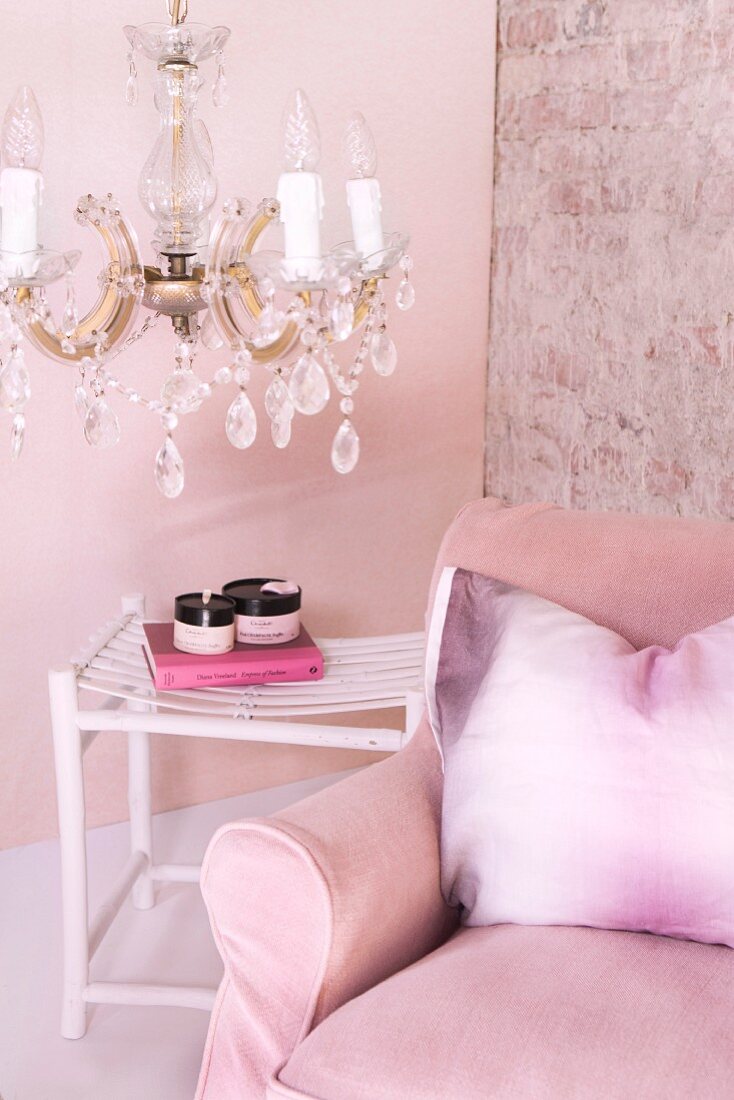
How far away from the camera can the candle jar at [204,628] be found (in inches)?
60.3

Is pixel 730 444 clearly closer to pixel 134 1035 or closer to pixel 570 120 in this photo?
pixel 570 120

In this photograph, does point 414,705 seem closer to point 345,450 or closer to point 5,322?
point 345,450

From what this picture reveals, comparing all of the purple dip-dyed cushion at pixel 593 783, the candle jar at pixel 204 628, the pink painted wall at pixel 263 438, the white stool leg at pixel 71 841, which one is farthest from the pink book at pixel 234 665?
the pink painted wall at pixel 263 438

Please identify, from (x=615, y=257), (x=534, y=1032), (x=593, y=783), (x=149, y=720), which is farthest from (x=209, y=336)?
(x=615, y=257)

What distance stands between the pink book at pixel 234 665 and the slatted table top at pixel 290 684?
0.02m

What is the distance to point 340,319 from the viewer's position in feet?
2.92

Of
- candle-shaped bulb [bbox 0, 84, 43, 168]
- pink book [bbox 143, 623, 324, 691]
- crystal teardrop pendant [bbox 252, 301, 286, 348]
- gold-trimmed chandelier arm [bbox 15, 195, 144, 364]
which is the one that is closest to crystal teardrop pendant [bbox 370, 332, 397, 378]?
crystal teardrop pendant [bbox 252, 301, 286, 348]

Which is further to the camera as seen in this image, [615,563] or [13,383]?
[615,563]

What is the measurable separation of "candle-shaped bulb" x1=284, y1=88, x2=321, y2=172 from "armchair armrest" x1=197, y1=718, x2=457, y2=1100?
0.59 metres

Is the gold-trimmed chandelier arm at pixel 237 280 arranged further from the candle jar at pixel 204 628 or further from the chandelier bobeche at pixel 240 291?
the candle jar at pixel 204 628

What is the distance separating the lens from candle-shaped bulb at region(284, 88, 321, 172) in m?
0.89

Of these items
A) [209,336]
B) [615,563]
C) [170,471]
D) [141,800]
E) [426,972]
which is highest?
[209,336]

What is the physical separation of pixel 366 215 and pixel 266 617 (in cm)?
75

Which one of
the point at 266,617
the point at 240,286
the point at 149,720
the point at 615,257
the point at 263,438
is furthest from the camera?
the point at 263,438
